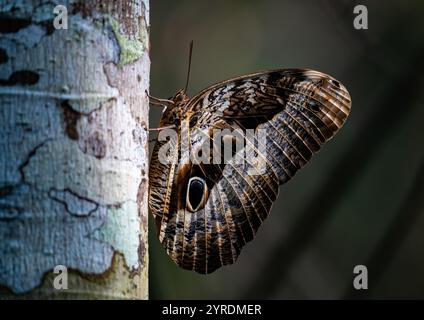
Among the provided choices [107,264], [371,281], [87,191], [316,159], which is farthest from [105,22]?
[316,159]

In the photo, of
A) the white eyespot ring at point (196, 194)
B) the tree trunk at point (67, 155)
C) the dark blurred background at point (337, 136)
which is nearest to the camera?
the tree trunk at point (67, 155)

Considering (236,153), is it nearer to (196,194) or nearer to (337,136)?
(196,194)

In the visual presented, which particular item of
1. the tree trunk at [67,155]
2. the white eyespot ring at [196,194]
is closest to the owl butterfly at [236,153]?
the white eyespot ring at [196,194]

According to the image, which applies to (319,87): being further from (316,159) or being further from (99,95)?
(316,159)

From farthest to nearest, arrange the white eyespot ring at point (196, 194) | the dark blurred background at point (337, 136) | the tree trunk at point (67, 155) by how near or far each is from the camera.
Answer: the dark blurred background at point (337, 136) → the white eyespot ring at point (196, 194) → the tree trunk at point (67, 155)

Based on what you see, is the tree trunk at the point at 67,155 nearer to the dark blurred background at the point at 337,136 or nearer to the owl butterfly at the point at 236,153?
the owl butterfly at the point at 236,153
